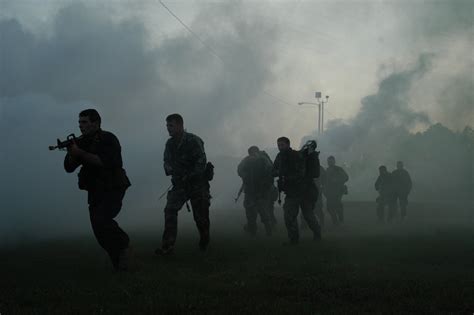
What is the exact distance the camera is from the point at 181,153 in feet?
27.7

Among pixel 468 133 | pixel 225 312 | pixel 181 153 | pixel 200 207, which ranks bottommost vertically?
pixel 225 312

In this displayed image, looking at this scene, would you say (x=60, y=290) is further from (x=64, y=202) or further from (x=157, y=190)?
(x=157, y=190)

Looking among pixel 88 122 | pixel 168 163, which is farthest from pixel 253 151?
pixel 88 122

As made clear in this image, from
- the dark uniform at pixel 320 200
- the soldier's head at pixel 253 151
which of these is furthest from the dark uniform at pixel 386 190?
the soldier's head at pixel 253 151

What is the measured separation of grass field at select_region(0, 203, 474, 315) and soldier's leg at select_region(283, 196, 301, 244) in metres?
0.91

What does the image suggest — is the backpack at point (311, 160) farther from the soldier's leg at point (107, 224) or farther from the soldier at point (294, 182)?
the soldier's leg at point (107, 224)

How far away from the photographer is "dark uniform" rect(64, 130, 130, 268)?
255 inches

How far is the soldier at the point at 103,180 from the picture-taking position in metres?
6.46

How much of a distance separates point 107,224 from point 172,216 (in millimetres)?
1773

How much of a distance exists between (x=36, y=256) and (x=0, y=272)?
1708 millimetres

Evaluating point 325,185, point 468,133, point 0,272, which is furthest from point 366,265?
point 468,133

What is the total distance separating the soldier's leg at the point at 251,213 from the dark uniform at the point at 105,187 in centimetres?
617

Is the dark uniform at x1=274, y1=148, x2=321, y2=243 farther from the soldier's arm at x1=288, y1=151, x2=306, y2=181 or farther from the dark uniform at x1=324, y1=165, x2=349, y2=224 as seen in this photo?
the dark uniform at x1=324, y1=165, x2=349, y2=224

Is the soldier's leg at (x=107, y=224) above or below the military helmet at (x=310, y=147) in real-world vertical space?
below
